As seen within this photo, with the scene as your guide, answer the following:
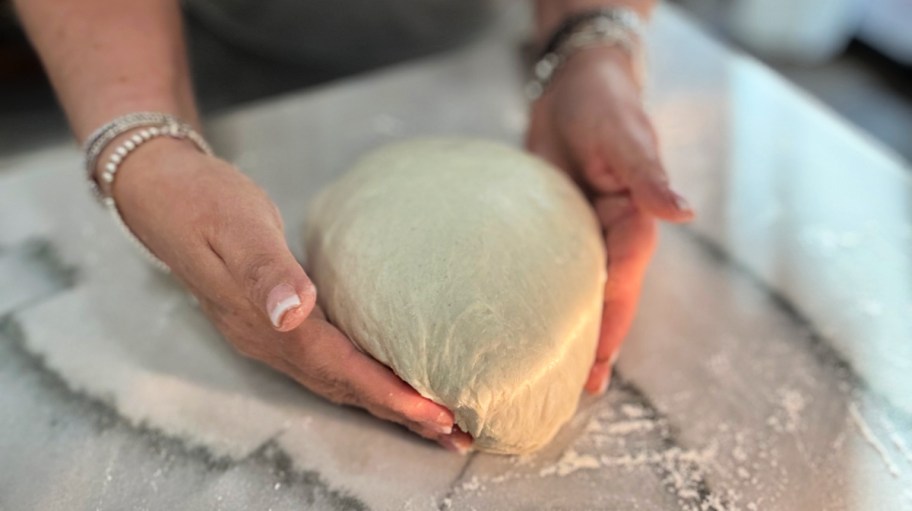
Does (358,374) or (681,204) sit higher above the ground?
(681,204)

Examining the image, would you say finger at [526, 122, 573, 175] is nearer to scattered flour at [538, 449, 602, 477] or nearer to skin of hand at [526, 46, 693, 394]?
skin of hand at [526, 46, 693, 394]

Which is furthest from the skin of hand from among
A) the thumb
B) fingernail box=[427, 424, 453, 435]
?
the thumb

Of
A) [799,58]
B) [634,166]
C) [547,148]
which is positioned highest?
[634,166]

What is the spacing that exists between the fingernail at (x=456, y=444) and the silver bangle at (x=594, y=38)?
24.0 inches

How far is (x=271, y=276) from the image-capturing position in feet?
2.12

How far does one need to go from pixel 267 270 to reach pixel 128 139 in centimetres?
33

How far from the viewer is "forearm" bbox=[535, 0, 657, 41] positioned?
3.84 ft

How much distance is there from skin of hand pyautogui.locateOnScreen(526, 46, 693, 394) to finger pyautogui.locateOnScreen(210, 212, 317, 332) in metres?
0.40

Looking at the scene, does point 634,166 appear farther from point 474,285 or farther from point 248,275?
point 248,275

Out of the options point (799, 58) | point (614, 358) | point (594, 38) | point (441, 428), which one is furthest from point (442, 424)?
point (799, 58)

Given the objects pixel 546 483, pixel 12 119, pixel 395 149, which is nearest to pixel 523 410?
pixel 546 483

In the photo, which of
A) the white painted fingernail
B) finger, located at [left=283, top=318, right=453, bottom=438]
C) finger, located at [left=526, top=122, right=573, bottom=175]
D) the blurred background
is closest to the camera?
finger, located at [left=283, top=318, right=453, bottom=438]

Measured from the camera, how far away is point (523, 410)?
28.5 inches

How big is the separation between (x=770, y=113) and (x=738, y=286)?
453mm
